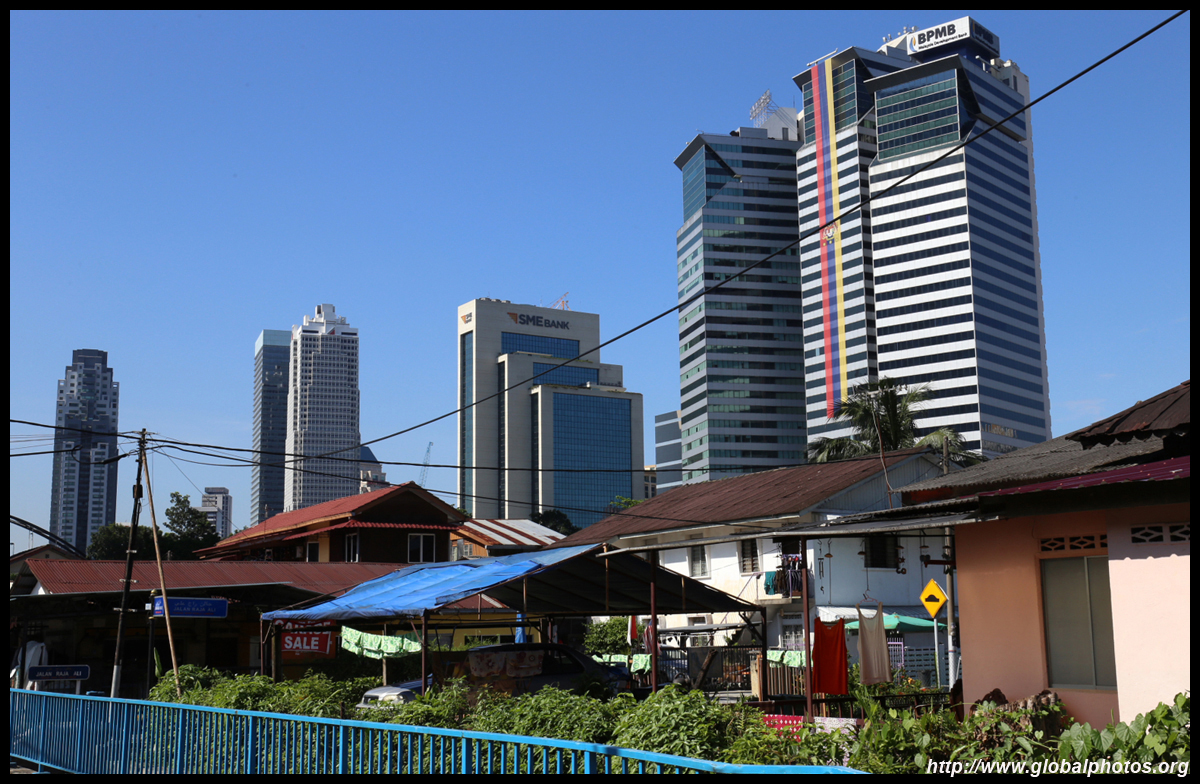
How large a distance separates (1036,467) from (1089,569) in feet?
16.3

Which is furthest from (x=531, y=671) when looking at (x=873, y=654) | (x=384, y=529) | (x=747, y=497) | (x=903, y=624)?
(x=384, y=529)

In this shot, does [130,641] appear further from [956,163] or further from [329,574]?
[956,163]

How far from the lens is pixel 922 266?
540 ft

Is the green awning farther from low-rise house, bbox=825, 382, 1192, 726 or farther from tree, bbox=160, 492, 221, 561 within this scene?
tree, bbox=160, 492, 221, 561

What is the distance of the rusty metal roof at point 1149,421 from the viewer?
12.7m

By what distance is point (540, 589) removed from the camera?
66.0 feet

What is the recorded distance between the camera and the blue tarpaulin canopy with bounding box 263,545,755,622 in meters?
16.7

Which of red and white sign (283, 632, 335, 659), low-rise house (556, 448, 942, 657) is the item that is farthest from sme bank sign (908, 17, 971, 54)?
red and white sign (283, 632, 335, 659)

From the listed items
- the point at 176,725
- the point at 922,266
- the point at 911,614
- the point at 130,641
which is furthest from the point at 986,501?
the point at 922,266

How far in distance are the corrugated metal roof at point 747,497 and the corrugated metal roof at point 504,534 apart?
23.3 feet

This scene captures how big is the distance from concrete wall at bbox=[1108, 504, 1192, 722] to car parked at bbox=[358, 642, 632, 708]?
27.0 feet

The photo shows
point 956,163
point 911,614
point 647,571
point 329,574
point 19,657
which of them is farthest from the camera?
point 956,163

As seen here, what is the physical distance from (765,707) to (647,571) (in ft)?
15.4

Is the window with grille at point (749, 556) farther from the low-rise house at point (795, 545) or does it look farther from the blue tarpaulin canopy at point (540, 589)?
the blue tarpaulin canopy at point (540, 589)
